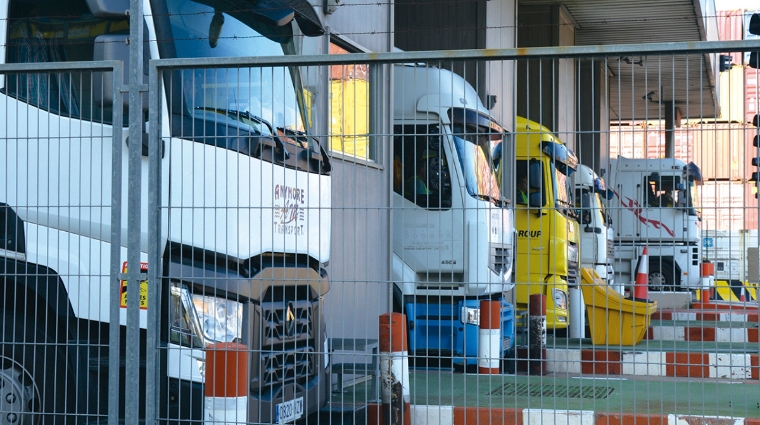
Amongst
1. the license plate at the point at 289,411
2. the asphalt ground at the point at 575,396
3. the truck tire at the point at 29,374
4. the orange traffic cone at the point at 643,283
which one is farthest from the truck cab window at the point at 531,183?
the truck tire at the point at 29,374

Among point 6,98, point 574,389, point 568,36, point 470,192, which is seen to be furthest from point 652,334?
point 6,98

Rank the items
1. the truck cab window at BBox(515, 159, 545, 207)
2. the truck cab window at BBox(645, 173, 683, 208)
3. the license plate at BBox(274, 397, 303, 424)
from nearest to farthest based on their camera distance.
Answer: the license plate at BBox(274, 397, 303, 424), the truck cab window at BBox(515, 159, 545, 207), the truck cab window at BBox(645, 173, 683, 208)

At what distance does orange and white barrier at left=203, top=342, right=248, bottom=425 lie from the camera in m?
4.63

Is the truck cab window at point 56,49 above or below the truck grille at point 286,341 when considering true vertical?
above

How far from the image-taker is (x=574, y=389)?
755 cm

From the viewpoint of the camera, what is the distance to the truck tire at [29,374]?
16.8 ft

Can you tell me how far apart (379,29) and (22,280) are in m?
5.46

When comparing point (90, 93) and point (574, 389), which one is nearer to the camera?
point (90, 93)

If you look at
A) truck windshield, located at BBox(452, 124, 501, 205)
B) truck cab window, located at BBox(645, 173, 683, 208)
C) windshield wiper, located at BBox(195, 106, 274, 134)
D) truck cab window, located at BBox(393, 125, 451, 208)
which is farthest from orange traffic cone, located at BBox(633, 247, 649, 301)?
truck cab window, located at BBox(645, 173, 683, 208)

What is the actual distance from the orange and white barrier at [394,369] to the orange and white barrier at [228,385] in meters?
0.82

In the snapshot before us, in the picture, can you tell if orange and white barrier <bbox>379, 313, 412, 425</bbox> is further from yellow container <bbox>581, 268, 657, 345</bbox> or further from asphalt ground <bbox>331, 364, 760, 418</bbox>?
yellow container <bbox>581, 268, 657, 345</bbox>

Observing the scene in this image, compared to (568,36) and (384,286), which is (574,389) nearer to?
(384,286)

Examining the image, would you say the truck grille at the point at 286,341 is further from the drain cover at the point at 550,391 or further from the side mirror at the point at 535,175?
the side mirror at the point at 535,175

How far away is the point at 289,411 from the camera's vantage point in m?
5.17
